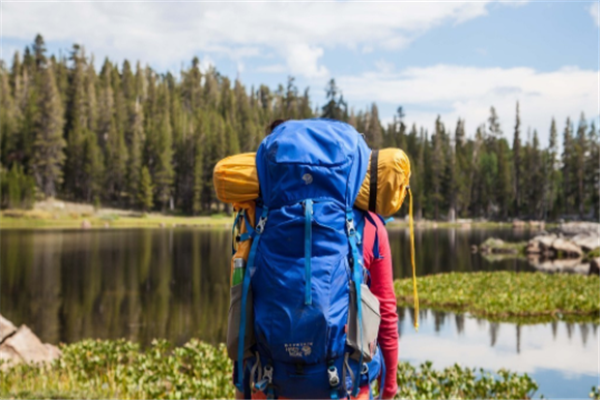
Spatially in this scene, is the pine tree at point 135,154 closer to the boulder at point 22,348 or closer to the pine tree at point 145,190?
the pine tree at point 145,190

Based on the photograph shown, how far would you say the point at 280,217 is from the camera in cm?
269

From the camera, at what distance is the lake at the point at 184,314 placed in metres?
11.9

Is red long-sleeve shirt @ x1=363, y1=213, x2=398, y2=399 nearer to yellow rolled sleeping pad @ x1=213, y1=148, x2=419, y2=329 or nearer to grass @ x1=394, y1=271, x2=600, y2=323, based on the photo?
yellow rolled sleeping pad @ x1=213, y1=148, x2=419, y2=329

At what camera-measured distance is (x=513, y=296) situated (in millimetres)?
17703

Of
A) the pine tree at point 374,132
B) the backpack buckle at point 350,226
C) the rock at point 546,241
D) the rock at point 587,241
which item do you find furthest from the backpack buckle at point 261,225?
the pine tree at point 374,132

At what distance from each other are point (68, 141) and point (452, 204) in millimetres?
57902

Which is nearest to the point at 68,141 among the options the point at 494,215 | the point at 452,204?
the point at 452,204

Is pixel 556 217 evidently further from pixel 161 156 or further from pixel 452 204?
pixel 161 156

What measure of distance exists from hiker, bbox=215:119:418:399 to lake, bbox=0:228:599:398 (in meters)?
7.76

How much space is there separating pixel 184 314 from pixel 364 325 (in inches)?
→ 586

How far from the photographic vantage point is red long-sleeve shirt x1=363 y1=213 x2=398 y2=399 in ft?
9.36

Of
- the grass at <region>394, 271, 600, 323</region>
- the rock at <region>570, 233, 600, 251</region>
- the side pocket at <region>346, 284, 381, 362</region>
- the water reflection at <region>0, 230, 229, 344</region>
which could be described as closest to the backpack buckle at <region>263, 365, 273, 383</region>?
the side pocket at <region>346, 284, 381, 362</region>

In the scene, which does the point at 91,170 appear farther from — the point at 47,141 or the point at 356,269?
the point at 356,269

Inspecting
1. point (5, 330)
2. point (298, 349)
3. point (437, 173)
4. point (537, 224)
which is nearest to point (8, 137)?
point (437, 173)
